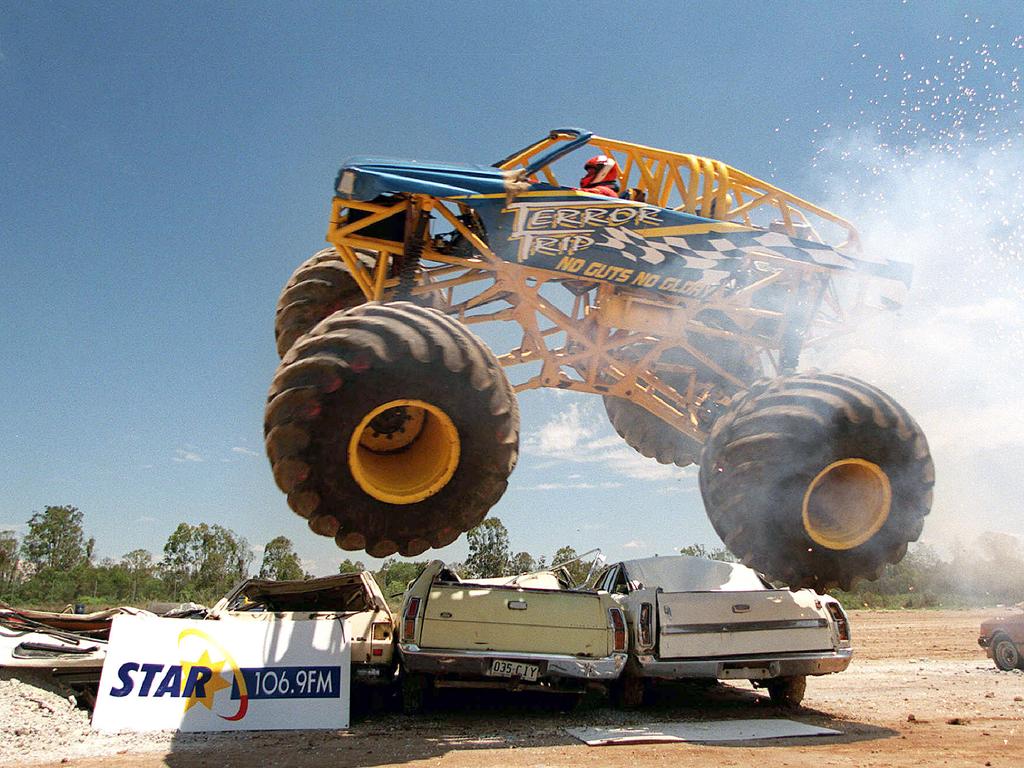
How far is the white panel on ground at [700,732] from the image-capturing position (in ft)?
19.9

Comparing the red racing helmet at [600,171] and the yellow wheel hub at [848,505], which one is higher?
the red racing helmet at [600,171]

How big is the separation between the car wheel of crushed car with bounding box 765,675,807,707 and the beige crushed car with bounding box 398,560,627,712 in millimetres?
1949

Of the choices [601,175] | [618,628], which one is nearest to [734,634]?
[618,628]

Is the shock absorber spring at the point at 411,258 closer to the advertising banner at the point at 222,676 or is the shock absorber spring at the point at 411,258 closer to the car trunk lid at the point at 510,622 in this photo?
the car trunk lid at the point at 510,622

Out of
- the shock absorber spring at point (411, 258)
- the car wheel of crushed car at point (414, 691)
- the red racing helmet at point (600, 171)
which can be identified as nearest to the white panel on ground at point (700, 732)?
the car wheel of crushed car at point (414, 691)

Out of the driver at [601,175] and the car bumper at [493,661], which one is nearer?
the car bumper at [493,661]

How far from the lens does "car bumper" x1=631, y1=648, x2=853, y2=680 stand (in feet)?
23.4

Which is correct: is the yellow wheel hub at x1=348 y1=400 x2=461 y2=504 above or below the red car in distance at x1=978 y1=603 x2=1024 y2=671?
above

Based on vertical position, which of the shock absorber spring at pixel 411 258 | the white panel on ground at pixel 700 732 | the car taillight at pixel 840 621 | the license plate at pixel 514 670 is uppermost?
the shock absorber spring at pixel 411 258

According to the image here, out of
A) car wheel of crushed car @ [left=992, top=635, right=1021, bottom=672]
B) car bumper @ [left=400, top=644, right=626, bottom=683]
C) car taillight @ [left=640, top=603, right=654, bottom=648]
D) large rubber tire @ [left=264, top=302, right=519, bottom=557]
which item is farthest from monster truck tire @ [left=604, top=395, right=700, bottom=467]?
car wheel of crushed car @ [left=992, top=635, right=1021, bottom=672]

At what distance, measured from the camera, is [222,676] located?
6.57 metres

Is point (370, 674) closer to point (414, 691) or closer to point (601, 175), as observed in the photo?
point (414, 691)

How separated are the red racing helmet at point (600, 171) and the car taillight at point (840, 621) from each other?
14.6 ft

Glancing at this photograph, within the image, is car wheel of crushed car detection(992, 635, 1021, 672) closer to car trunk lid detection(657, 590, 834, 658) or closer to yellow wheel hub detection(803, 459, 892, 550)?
car trunk lid detection(657, 590, 834, 658)
